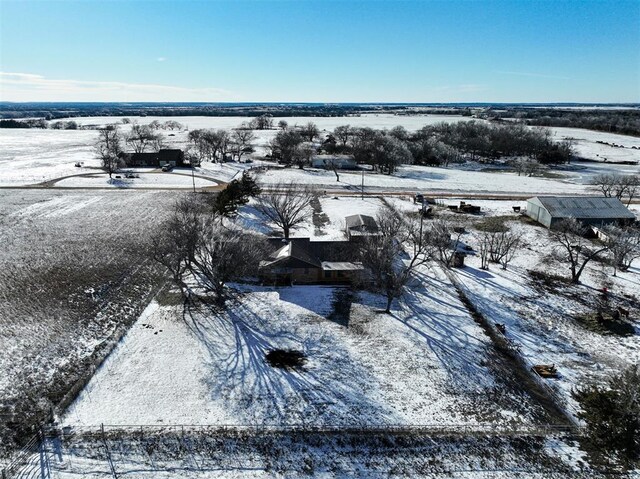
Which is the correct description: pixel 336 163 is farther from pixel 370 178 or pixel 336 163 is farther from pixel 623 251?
pixel 623 251

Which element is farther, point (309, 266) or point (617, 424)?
point (309, 266)

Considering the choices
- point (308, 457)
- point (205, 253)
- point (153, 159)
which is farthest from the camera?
point (153, 159)

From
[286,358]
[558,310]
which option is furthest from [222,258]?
[558,310]

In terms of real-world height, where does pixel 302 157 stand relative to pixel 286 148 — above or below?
below

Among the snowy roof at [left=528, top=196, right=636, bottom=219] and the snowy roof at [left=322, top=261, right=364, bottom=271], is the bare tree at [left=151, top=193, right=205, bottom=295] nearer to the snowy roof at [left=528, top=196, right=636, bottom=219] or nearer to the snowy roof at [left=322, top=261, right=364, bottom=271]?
the snowy roof at [left=322, top=261, right=364, bottom=271]

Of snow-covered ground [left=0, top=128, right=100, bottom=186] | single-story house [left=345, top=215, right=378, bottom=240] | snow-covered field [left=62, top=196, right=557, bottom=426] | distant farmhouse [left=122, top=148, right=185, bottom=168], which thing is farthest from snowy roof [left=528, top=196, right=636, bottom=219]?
snow-covered ground [left=0, top=128, right=100, bottom=186]

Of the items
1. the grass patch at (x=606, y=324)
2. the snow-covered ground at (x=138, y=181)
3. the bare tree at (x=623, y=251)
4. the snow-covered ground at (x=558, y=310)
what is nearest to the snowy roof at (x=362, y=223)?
the snow-covered ground at (x=558, y=310)
